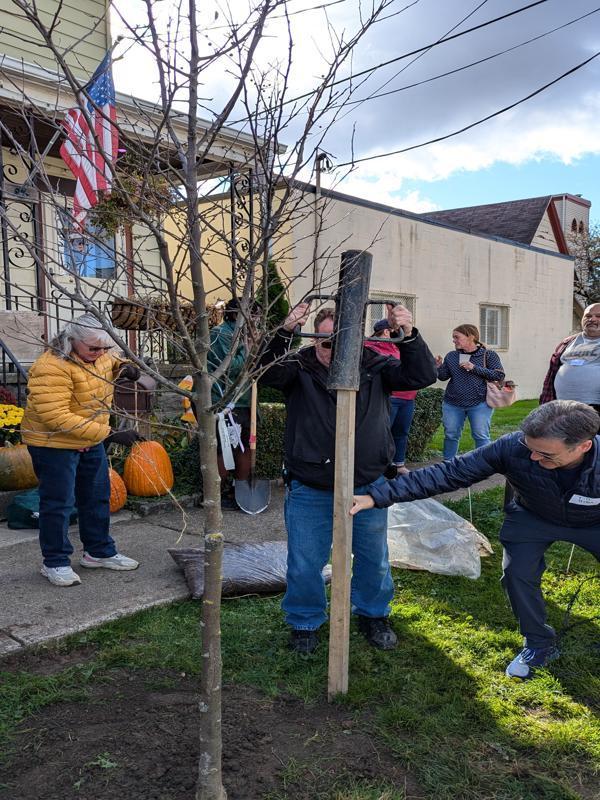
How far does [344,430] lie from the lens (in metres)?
2.96

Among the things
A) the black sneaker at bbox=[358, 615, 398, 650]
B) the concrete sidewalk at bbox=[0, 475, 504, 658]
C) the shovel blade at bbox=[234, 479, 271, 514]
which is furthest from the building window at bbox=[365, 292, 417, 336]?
the black sneaker at bbox=[358, 615, 398, 650]

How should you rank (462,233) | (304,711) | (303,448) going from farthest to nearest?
(462,233), (303,448), (304,711)

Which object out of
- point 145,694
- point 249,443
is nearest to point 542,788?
point 145,694

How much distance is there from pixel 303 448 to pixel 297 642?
0.99m

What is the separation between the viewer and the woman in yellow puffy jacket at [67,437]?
407 cm

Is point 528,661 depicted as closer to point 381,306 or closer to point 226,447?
point 226,447

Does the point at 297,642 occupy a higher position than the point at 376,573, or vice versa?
the point at 376,573

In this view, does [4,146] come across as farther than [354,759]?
Yes

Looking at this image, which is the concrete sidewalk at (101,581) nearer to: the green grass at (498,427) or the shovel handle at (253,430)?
the shovel handle at (253,430)

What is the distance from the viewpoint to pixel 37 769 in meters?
2.47

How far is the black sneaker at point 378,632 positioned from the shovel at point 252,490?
8.69ft

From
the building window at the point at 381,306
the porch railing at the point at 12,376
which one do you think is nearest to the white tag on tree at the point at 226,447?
the porch railing at the point at 12,376

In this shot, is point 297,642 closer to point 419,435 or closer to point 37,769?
point 37,769

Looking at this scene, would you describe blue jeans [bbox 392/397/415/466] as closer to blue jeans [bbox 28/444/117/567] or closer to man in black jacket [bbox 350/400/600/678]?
blue jeans [bbox 28/444/117/567]
